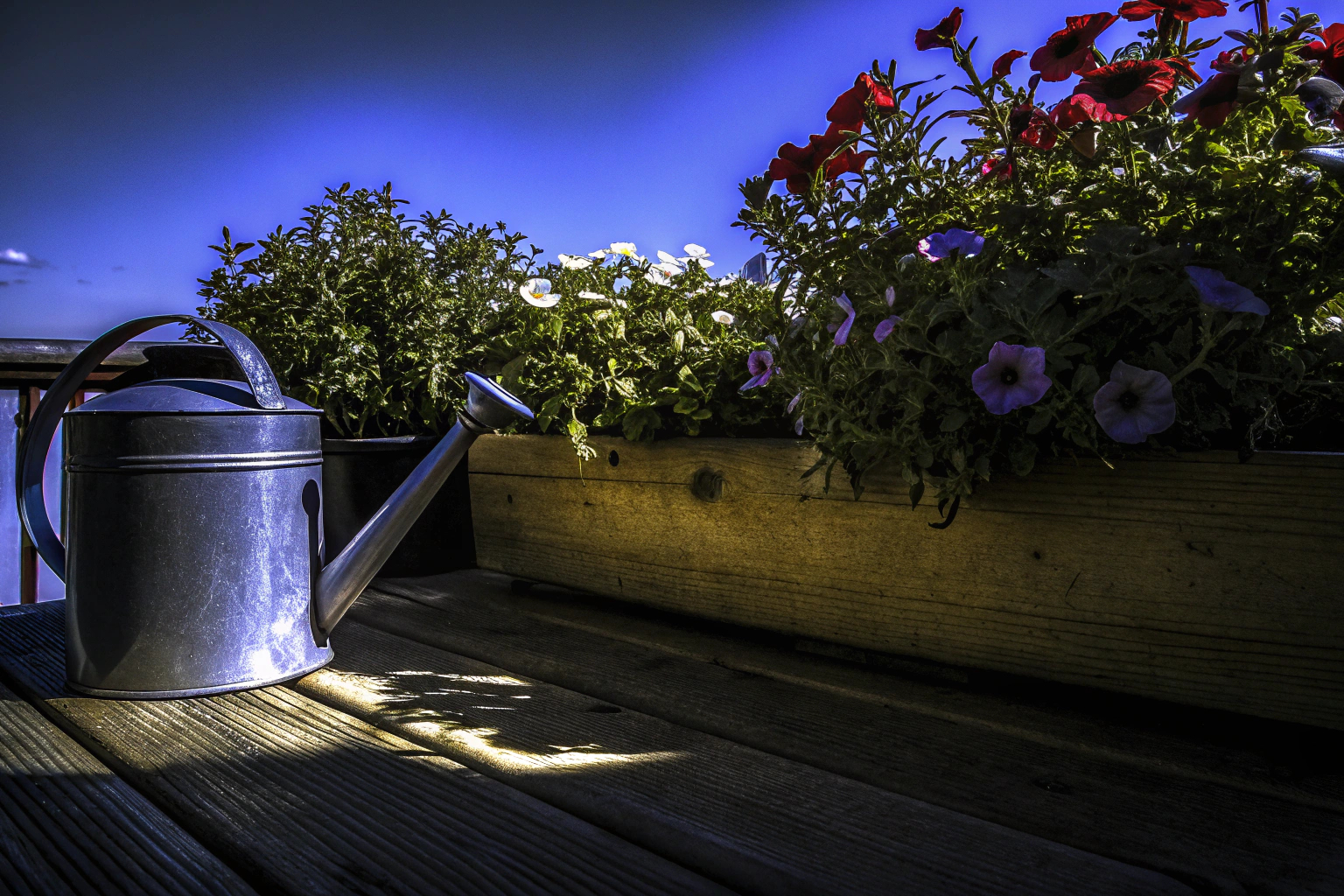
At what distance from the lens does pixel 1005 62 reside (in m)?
0.97

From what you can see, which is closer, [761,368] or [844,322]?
[844,322]

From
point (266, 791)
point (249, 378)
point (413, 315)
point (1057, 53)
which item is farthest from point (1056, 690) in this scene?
point (413, 315)

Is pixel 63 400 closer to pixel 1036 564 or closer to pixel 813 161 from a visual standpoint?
pixel 813 161

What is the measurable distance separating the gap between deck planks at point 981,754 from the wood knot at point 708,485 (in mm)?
234

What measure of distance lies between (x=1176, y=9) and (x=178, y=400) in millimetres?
1297

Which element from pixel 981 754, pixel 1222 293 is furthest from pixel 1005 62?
pixel 981 754

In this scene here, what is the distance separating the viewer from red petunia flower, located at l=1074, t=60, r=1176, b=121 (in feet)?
2.74

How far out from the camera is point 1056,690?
963 millimetres

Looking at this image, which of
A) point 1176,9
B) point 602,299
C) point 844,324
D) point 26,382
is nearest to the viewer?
point 1176,9

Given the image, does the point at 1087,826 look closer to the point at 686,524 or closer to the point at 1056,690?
the point at 1056,690

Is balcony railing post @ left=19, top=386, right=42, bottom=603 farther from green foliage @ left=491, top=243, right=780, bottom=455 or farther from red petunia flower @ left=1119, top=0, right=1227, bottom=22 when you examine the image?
red petunia flower @ left=1119, top=0, right=1227, bottom=22

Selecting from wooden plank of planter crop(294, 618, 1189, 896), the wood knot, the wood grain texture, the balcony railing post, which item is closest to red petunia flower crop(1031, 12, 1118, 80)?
the wood knot

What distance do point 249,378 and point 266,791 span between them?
530mm

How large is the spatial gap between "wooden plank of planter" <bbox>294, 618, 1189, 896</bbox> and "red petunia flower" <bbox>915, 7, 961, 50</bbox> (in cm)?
89
